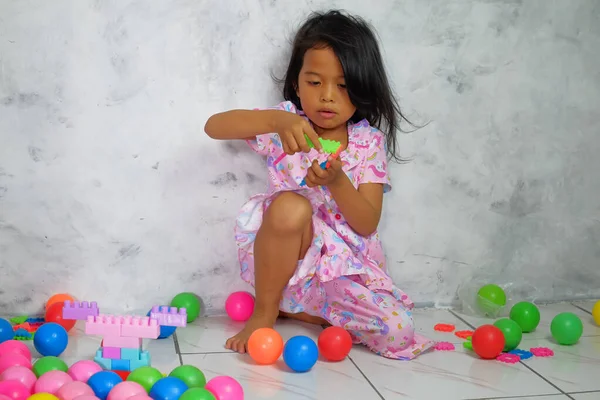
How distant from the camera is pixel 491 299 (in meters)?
1.95

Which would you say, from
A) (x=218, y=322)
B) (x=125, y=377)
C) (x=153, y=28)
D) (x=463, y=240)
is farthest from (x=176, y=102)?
(x=463, y=240)

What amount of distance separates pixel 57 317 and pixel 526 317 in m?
1.12

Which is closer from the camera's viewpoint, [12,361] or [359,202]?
[12,361]

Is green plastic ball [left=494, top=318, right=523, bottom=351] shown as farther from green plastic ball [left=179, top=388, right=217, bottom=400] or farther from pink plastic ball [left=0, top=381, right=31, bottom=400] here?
pink plastic ball [left=0, top=381, right=31, bottom=400]

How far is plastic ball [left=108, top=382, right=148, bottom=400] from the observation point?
128cm

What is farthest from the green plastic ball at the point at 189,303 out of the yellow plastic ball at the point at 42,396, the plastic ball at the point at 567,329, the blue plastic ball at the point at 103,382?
the plastic ball at the point at 567,329

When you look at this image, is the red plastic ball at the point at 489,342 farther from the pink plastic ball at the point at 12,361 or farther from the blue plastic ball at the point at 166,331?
the pink plastic ball at the point at 12,361

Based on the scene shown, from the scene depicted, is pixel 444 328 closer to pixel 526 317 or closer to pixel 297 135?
pixel 526 317

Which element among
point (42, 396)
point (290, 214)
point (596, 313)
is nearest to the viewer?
point (42, 396)

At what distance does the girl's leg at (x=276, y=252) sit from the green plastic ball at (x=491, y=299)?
53 cm

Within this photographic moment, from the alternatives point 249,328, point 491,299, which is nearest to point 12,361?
point 249,328

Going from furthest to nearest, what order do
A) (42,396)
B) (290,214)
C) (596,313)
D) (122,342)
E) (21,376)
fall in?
(596,313), (290,214), (122,342), (21,376), (42,396)

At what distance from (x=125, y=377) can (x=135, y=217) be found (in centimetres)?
49

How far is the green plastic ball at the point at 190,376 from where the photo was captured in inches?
54.1
